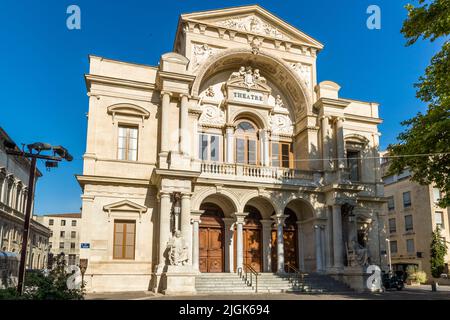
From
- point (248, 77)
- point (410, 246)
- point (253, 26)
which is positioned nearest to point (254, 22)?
point (253, 26)

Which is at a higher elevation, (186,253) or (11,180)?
(11,180)

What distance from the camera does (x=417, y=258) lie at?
128 feet

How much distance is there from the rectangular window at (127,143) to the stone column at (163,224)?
3.13 metres

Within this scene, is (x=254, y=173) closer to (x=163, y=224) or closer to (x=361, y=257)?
(x=163, y=224)

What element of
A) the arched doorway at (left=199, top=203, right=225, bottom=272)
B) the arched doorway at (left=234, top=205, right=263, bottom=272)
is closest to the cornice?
the arched doorway at (left=199, top=203, right=225, bottom=272)

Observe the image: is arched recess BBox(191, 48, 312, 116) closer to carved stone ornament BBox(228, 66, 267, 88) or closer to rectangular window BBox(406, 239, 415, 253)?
carved stone ornament BBox(228, 66, 267, 88)

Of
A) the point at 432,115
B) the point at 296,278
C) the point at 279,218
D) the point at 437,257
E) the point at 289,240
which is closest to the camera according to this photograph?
the point at 432,115

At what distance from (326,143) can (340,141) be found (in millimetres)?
851

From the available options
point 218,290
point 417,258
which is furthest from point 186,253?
point 417,258

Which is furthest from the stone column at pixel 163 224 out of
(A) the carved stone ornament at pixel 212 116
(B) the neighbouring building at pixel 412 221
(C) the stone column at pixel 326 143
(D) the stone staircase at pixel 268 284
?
(B) the neighbouring building at pixel 412 221

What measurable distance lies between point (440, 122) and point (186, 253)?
1084 cm

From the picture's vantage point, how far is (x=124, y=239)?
757 inches

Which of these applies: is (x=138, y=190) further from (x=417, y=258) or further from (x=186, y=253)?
(x=417, y=258)

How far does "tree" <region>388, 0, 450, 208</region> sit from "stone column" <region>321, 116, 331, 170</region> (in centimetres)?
487
